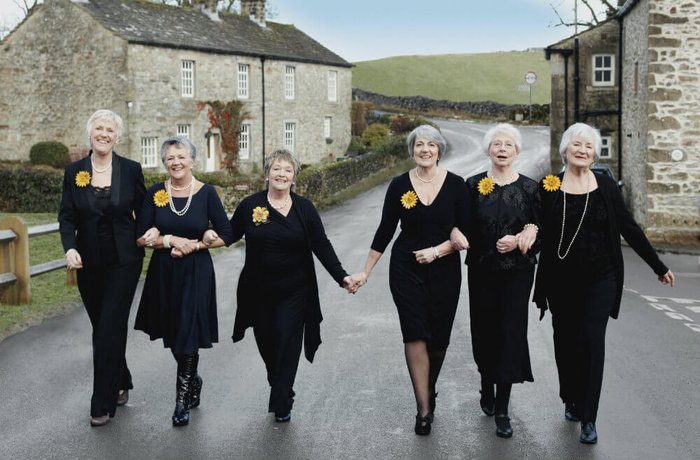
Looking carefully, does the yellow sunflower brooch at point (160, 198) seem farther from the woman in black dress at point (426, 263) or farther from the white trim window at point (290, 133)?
the white trim window at point (290, 133)

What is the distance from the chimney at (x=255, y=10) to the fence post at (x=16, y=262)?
121ft

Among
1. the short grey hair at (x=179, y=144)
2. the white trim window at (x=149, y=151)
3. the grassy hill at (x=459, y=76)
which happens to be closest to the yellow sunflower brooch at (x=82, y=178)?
the short grey hair at (x=179, y=144)

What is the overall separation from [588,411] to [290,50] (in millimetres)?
39946

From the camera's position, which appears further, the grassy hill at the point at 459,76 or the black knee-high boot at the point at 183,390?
the grassy hill at the point at 459,76

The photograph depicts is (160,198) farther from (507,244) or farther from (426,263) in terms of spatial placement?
(507,244)

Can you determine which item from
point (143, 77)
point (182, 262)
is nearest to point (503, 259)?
point (182, 262)

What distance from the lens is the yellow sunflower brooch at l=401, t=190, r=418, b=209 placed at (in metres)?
6.04

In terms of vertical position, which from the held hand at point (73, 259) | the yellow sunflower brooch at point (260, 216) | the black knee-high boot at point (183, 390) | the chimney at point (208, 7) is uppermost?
the chimney at point (208, 7)

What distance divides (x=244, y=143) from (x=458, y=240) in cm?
3556

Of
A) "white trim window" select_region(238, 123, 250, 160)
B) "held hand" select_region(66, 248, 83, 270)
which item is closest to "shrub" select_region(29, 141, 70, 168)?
→ "white trim window" select_region(238, 123, 250, 160)

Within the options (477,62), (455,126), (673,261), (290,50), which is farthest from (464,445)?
(477,62)

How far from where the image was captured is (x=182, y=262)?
20.4 ft

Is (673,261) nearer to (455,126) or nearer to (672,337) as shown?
(672,337)

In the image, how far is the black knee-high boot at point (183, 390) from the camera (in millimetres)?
5973
